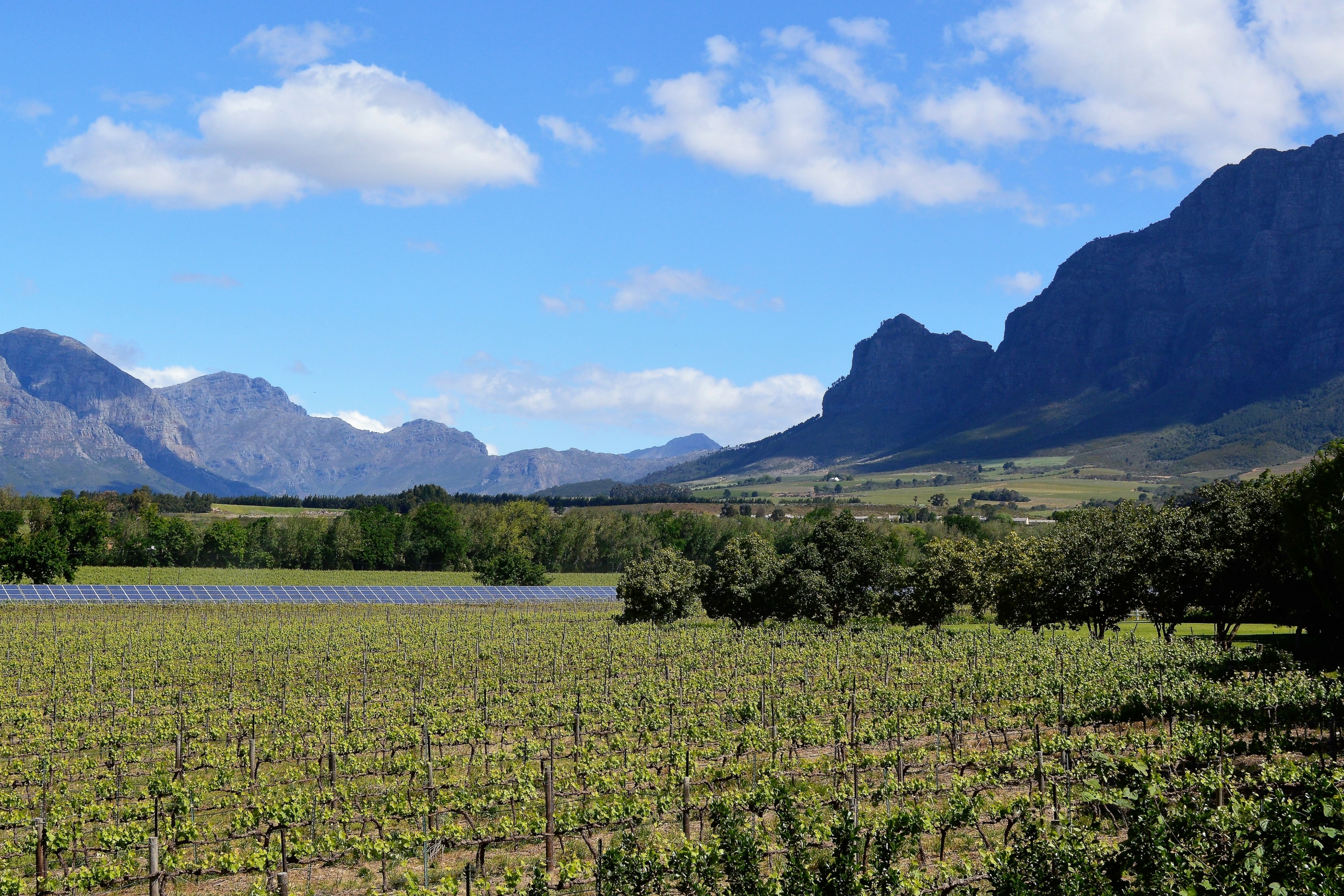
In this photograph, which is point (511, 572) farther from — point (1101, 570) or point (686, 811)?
point (686, 811)

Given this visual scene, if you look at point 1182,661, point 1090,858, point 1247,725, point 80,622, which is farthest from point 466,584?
point 1090,858

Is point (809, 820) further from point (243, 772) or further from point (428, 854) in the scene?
point (243, 772)

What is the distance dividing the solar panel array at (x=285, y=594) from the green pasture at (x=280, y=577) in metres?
15.7

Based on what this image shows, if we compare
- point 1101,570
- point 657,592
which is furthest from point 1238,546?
point 657,592

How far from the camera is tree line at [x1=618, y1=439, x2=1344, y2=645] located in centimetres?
3881

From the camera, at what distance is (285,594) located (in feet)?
303

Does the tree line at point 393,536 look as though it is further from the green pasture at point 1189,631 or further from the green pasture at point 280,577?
the green pasture at point 1189,631

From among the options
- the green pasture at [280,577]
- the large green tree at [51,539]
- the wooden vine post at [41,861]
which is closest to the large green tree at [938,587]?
the wooden vine post at [41,861]

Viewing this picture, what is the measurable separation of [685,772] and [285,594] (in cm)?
7798

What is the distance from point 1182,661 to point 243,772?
32.3 meters

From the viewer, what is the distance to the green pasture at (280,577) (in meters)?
110

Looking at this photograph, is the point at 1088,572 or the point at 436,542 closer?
the point at 1088,572

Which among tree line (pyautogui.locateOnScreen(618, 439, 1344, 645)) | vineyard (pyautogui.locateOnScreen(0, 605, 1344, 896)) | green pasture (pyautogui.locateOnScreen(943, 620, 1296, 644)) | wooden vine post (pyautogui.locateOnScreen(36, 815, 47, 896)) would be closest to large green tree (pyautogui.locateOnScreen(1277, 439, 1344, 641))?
tree line (pyautogui.locateOnScreen(618, 439, 1344, 645))

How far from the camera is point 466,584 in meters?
123
